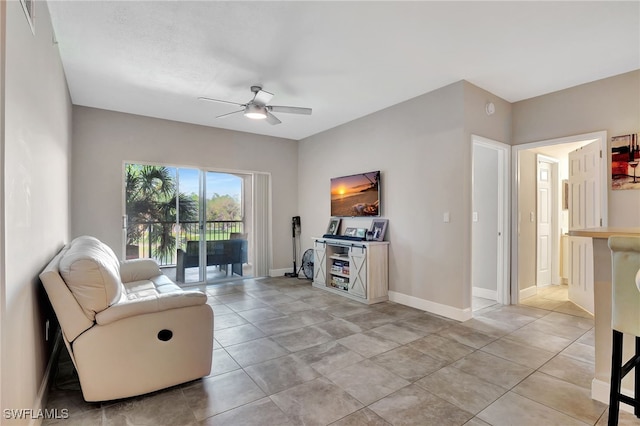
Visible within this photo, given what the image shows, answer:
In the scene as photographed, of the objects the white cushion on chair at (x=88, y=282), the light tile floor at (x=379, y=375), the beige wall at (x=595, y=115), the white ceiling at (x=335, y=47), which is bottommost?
the light tile floor at (x=379, y=375)

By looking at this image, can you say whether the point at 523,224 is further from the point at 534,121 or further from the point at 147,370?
the point at 147,370

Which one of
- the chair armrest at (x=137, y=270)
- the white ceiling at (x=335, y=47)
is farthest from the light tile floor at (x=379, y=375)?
the white ceiling at (x=335, y=47)

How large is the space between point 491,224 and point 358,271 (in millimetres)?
2019

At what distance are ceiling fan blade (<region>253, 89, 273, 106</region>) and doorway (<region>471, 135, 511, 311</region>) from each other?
271cm

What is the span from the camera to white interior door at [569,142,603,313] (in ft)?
11.9

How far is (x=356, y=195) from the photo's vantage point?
5066mm

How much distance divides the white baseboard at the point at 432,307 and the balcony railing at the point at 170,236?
10.7 feet

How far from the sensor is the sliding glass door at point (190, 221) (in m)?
5.00

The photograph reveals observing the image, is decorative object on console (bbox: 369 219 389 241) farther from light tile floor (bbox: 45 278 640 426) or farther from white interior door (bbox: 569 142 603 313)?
white interior door (bbox: 569 142 603 313)

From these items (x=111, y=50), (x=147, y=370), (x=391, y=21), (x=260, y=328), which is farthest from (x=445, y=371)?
(x=111, y=50)

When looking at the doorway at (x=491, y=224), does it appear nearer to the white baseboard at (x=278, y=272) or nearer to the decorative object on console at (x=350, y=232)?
the decorative object on console at (x=350, y=232)

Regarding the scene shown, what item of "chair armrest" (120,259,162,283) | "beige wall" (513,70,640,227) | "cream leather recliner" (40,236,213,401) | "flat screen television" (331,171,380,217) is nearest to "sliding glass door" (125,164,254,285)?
"chair armrest" (120,259,162,283)

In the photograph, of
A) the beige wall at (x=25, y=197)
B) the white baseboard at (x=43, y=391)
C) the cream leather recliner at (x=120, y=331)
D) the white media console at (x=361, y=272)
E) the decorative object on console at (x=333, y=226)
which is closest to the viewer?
the beige wall at (x=25, y=197)

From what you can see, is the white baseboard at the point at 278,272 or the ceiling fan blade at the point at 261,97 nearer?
the ceiling fan blade at the point at 261,97
